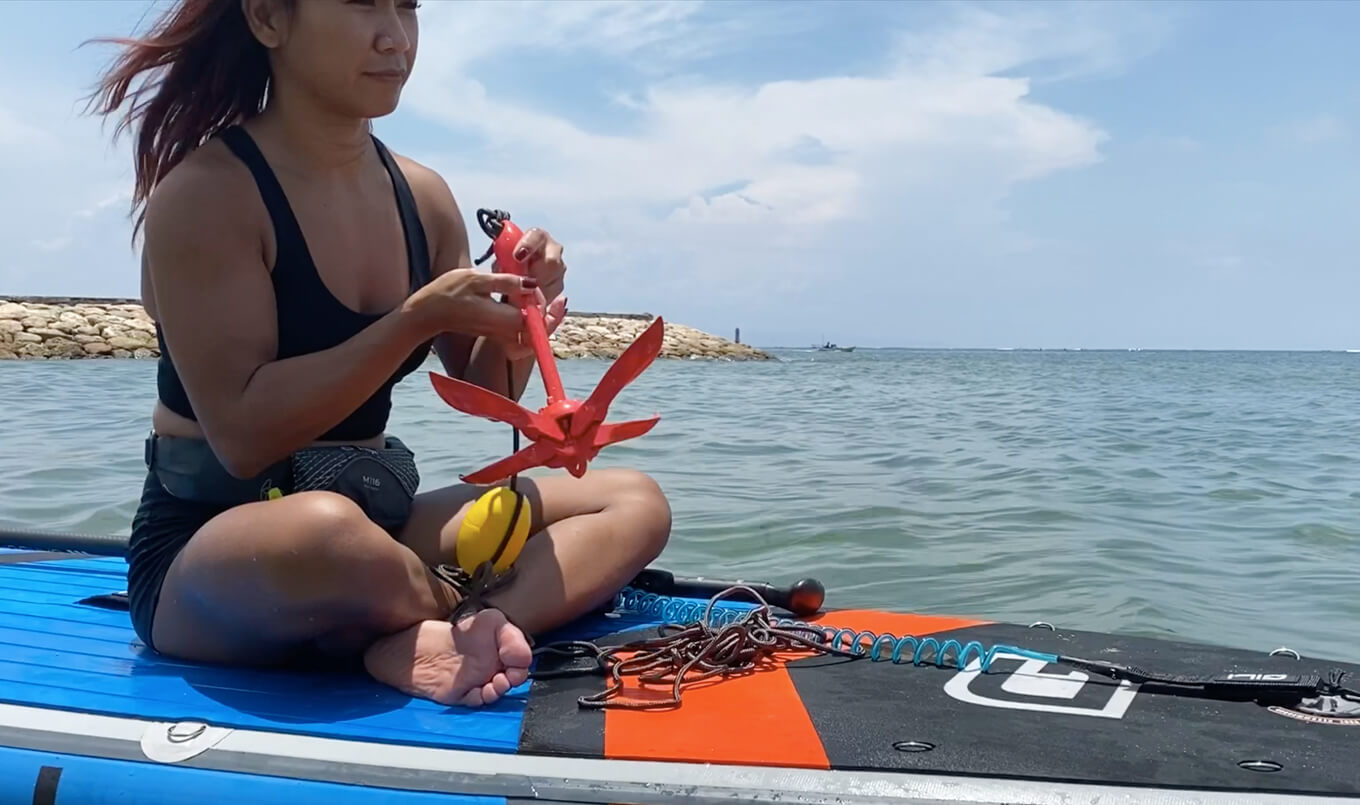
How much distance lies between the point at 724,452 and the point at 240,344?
18.6 ft

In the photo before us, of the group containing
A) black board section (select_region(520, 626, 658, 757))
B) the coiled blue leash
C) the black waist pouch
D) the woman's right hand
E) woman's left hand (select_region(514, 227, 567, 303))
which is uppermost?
woman's left hand (select_region(514, 227, 567, 303))

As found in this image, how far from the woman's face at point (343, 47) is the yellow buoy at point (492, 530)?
0.69 metres

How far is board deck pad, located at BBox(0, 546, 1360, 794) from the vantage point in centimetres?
139

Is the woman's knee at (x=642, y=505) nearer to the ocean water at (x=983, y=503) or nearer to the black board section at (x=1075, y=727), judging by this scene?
the black board section at (x=1075, y=727)

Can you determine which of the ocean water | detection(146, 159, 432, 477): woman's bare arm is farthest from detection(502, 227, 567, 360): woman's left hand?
the ocean water

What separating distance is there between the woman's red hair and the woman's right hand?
59 cm

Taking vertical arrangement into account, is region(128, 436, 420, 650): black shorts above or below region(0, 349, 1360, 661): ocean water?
above

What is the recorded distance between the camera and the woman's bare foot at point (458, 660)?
5.39 feet

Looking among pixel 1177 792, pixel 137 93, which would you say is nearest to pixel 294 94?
pixel 137 93

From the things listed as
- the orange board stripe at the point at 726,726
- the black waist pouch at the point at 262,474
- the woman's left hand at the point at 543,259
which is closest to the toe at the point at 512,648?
the orange board stripe at the point at 726,726

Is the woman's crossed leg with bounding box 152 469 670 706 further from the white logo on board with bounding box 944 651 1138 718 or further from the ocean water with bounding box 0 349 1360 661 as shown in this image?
the ocean water with bounding box 0 349 1360 661

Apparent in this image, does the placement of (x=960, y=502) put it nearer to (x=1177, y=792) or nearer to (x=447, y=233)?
(x=447, y=233)

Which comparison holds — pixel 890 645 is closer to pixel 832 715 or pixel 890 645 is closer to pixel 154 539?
pixel 832 715

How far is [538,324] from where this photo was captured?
169 cm
